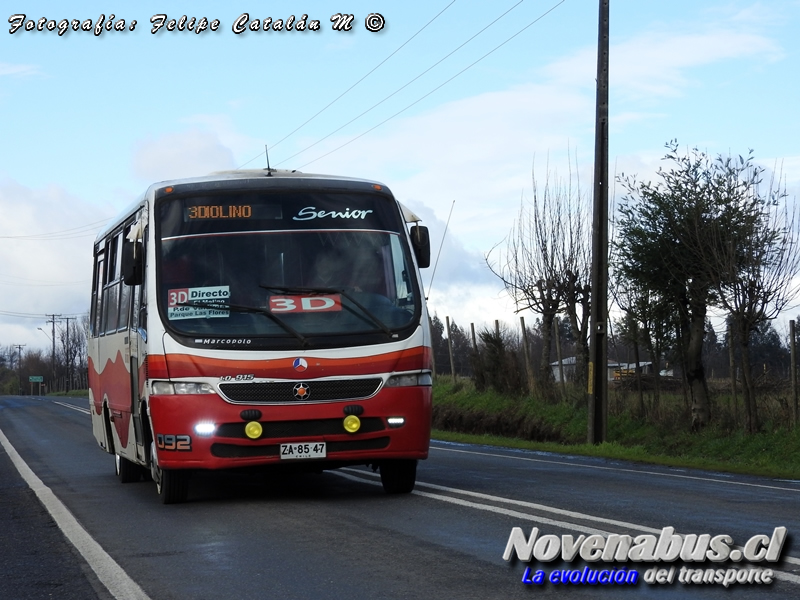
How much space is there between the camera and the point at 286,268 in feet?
35.5

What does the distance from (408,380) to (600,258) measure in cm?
1141

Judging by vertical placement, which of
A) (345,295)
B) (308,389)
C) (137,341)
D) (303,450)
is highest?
(345,295)

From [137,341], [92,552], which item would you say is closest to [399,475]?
[137,341]

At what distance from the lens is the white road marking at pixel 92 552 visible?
6777 mm

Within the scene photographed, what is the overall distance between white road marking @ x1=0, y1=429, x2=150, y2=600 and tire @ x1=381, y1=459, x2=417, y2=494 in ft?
9.64

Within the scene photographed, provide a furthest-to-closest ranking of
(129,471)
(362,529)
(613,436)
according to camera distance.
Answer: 1. (613,436)
2. (129,471)
3. (362,529)

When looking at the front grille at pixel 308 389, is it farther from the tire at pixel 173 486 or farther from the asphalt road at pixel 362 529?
the tire at pixel 173 486

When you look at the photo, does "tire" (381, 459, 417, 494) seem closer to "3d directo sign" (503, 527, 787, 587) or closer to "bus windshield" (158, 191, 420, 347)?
"bus windshield" (158, 191, 420, 347)

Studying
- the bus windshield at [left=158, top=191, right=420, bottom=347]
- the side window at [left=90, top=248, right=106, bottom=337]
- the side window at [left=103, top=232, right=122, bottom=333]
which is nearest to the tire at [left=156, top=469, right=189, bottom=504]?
the bus windshield at [left=158, top=191, right=420, bottom=347]

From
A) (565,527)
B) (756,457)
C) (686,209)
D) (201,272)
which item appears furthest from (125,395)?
(686,209)

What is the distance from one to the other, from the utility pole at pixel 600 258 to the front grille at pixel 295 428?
11425 millimetres

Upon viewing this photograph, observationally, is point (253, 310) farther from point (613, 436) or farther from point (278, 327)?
point (613, 436)

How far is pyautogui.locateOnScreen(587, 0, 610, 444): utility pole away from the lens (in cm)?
2125

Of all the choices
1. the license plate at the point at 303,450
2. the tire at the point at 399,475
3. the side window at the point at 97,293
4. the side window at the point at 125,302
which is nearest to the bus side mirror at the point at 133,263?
the side window at the point at 125,302
